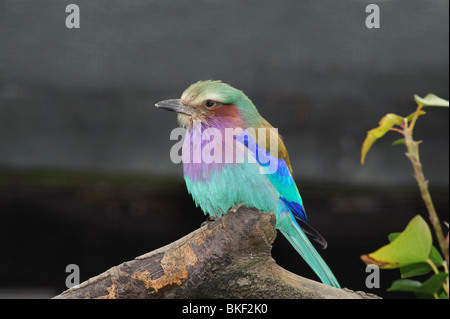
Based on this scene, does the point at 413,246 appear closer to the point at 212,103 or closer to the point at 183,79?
the point at 212,103

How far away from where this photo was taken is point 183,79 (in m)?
2.25

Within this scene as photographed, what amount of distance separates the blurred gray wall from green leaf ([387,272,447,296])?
1.18 metres

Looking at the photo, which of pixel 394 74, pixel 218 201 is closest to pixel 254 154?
pixel 218 201

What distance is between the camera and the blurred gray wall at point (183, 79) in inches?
87.7

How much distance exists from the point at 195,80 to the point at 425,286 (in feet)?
4.79

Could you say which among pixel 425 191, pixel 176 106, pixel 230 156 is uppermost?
pixel 176 106

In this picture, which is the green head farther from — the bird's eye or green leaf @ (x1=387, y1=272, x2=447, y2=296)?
green leaf @ (x1=387, y1=272, x2=447, y2=296)

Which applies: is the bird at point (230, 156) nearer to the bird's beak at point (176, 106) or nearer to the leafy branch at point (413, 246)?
the bird's beak at point (176, 106)

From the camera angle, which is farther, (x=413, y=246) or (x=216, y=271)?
(x=216, y=271)

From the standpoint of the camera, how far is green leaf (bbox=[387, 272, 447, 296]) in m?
1.09

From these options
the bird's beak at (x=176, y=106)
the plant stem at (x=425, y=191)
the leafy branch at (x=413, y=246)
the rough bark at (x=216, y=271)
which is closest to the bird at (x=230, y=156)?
the bird's beak at (x=176, y=106)

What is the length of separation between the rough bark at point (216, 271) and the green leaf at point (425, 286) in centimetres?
41

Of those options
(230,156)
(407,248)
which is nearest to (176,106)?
(230,156)
